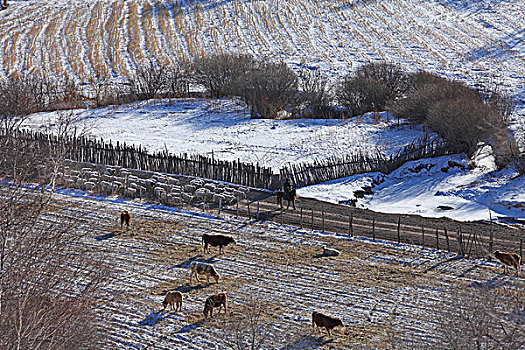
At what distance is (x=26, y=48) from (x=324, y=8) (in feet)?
109

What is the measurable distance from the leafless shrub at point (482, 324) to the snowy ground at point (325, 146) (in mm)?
8088

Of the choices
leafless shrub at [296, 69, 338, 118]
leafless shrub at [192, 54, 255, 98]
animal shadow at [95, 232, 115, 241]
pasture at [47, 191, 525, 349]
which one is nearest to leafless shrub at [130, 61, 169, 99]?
leafless shrub at [192, 54, 255, 98]

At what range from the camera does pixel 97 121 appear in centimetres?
4088

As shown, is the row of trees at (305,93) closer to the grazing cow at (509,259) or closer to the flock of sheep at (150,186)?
the flock of sheep at (150,186)

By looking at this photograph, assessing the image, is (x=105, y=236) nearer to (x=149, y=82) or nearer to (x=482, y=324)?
(x=482, y=324)

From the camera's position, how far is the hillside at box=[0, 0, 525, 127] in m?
54.2

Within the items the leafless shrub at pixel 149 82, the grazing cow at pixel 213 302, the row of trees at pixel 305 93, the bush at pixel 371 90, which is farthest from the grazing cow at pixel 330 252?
the leafless shrub at pixel 149 82

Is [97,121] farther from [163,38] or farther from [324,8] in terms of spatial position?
[324,8]

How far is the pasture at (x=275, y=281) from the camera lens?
1534 cm

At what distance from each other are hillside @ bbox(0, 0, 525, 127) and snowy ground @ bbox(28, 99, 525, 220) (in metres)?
12.1

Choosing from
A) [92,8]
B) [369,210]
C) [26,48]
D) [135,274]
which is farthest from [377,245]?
[92,8]

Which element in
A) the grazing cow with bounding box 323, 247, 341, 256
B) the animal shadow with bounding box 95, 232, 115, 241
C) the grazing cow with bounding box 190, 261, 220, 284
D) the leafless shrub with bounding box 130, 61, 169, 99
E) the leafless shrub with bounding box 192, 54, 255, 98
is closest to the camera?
the grazing cow with bounding box 190, 261, 220, 284

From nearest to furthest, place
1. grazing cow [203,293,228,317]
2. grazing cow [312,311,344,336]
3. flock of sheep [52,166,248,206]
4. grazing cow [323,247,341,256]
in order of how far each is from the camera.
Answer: grazing cow [312,311,344,336] < grazing cow [203,293,228,317] < grazing cow [323,247,341,256] < flock of sheep [52,166,248,206]

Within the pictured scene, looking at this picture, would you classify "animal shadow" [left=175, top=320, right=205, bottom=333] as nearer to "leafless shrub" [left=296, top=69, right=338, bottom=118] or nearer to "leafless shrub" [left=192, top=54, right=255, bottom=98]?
"leafless shrub" [left=296, top=69, right=338, bottom=118]
